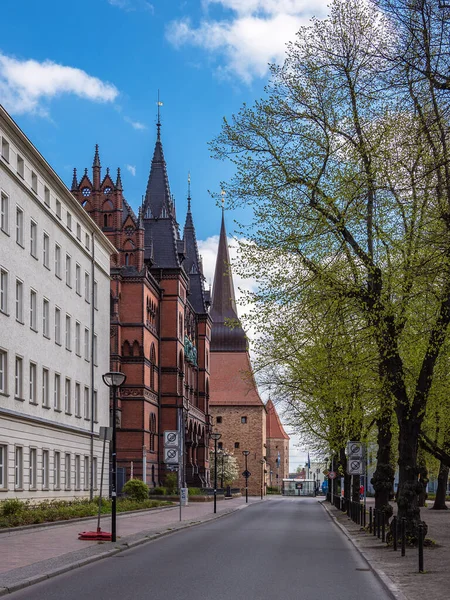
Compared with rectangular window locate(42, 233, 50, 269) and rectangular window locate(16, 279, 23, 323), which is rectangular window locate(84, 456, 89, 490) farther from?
rectangular window locate(16, 279, 23, 323)

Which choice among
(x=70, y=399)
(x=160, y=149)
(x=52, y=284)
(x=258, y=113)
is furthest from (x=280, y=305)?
(x=160, y=149)

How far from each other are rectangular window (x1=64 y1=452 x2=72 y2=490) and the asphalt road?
22.3 meters

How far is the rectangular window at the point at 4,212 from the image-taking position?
3781 cm

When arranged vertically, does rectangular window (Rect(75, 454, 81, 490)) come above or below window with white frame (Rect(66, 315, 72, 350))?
below

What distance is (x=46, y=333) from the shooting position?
1745 inches

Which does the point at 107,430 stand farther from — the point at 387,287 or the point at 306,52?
the point at 306,52

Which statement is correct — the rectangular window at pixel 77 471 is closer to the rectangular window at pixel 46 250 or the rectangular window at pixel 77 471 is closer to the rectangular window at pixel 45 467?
the rectangular window at pixel 45 467

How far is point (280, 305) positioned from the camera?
2384 cm

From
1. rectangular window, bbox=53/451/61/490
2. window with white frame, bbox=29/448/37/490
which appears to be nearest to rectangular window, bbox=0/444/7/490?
window with white frame, bbox=29/448/37/490

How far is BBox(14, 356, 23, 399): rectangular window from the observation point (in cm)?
3952

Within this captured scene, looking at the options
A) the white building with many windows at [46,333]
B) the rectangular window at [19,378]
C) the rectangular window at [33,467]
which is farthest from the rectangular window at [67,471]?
the rectangular window at [19,378]

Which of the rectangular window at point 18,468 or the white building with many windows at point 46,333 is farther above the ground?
the white building with many windows at point 46,333

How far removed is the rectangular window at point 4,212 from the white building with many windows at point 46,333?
0.04m

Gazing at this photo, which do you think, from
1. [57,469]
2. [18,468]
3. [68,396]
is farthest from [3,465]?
[68,396]
